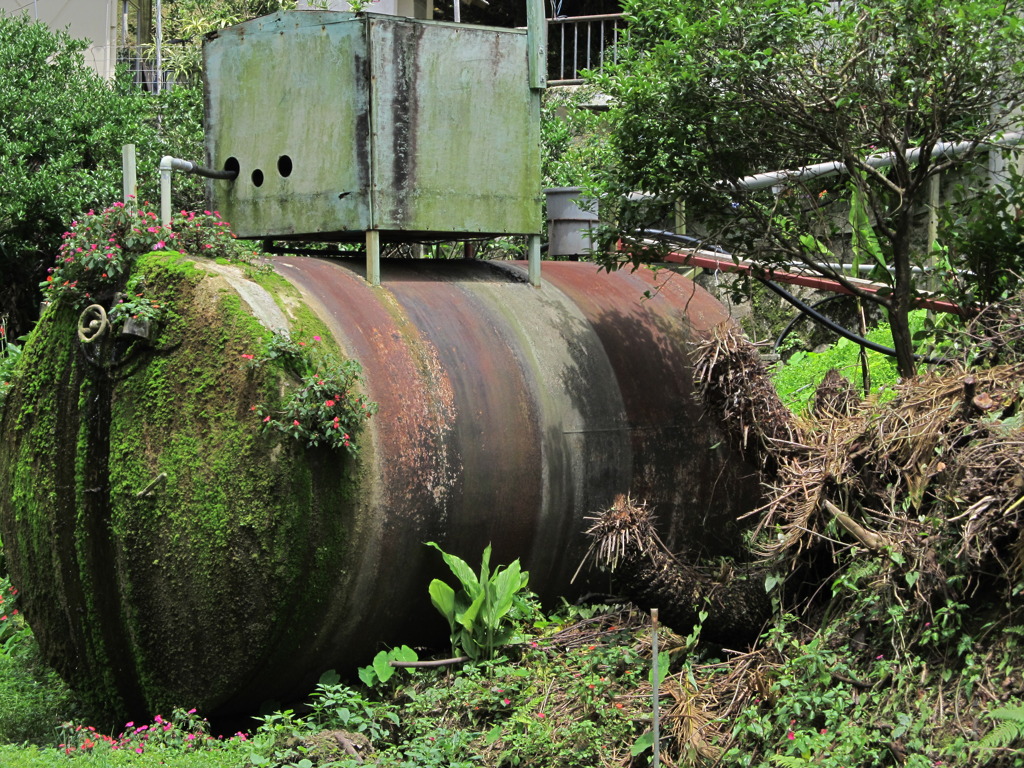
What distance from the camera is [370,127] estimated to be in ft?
21.5

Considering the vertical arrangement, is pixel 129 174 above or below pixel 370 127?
A: below

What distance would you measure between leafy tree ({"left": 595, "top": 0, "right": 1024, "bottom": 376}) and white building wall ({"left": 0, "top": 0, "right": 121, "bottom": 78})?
22144 millimetres

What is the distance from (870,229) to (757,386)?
232 centimetres

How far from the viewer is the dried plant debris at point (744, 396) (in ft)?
20.7

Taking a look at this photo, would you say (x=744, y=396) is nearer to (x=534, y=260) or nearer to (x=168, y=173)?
(x=534, y=260)

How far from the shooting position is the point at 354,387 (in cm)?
586

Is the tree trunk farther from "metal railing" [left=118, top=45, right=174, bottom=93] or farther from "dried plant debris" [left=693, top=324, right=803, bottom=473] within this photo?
"metal railing" [left=118, top=45, right=174, bottom=93]

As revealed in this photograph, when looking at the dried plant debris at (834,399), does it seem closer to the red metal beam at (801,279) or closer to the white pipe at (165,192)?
the red metal beam at (801,279)

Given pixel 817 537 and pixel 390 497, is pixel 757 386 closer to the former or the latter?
pixel 817 537

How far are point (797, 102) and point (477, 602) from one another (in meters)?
3.13

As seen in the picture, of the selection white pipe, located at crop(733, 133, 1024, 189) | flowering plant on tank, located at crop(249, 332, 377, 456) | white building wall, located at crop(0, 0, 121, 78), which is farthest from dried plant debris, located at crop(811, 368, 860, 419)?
white building wall, located at crop(0, 0, 121, 78)

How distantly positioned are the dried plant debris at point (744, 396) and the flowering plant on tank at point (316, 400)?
70.6 inches

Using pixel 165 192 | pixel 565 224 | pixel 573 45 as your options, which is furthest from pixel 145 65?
pixel 165 192

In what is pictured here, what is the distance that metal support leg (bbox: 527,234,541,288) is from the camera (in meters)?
7.32
